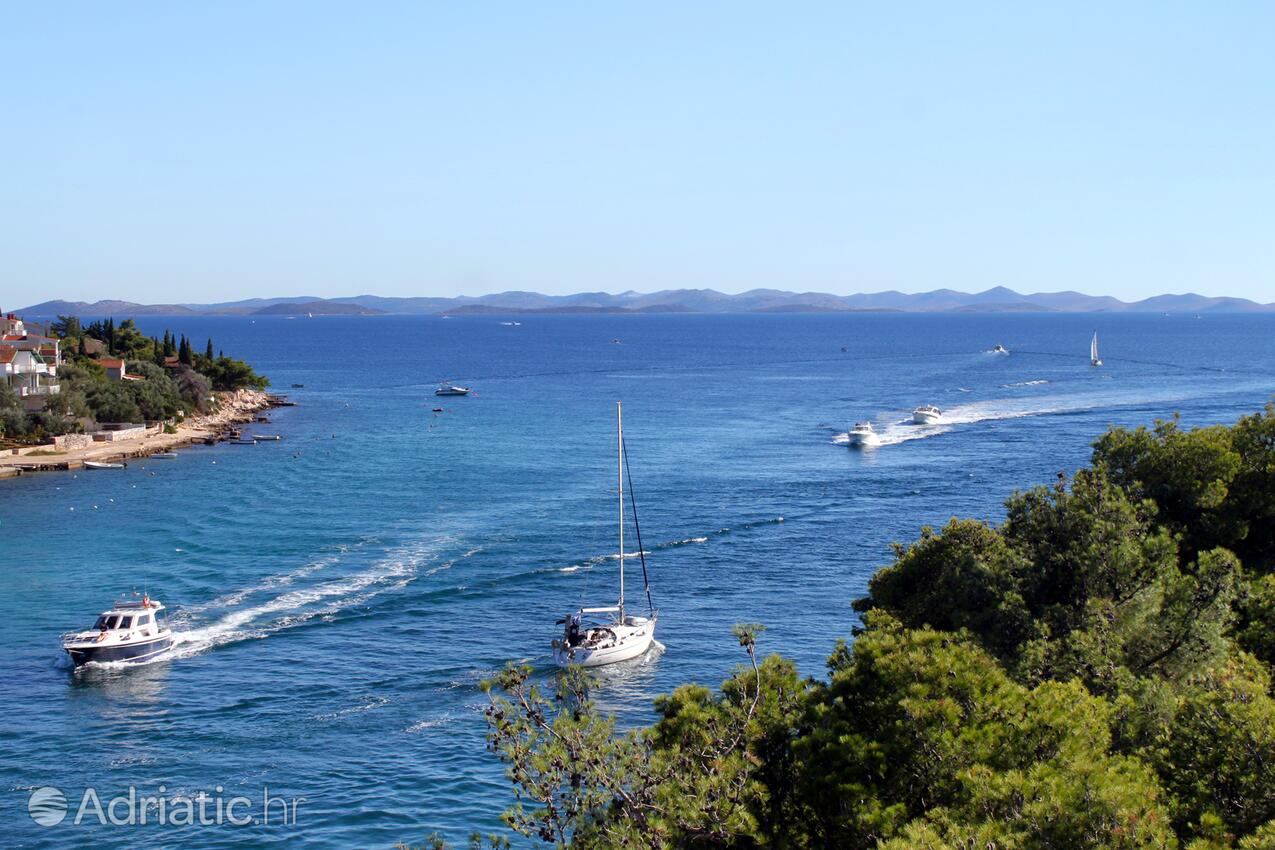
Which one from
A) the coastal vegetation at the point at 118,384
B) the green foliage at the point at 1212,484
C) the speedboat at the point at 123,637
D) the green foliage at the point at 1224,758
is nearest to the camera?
the green foliage at the point at 1224,758

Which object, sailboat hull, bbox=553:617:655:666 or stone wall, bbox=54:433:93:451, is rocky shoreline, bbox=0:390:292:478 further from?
sailboat hull, bbox=553:617:655:666

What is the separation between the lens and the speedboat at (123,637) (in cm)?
4303

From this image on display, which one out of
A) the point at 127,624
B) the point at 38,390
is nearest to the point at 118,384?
the point at 38,390

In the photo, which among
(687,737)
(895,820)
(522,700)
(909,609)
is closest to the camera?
(895,820)

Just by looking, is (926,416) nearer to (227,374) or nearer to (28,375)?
(227,374)

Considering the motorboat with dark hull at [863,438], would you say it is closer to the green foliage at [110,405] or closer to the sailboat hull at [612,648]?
the sailboat hull at [612,648]

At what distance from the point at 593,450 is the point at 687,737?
232 feet

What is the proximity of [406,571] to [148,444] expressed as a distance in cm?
4920

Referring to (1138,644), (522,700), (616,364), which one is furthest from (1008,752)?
(616,364)

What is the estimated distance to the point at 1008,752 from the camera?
17.8 metres

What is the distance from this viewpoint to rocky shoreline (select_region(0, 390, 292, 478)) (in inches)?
3329

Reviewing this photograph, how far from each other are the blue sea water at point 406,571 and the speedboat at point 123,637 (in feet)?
2.64

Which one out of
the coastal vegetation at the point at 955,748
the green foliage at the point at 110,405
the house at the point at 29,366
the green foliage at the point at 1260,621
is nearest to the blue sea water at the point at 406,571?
the green foliage at the point at 110,405

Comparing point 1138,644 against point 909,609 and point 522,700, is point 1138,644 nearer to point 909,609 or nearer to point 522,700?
point 909,609
